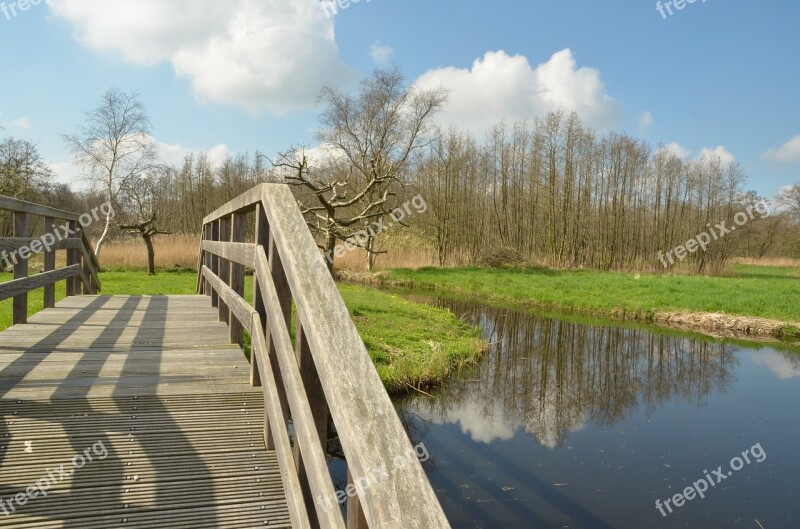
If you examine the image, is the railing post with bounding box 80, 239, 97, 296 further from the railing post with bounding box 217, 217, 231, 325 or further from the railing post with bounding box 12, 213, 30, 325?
the railing post with bounding box 217, 217, 231, 325

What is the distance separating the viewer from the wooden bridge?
141cm

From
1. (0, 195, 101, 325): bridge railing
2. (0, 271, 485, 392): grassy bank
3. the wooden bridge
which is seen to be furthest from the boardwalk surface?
A: (0, 271, 485, 392): grassy bank

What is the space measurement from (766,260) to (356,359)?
55.7 metres

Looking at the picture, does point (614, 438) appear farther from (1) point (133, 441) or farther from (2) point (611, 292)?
(2) point (611, 292)

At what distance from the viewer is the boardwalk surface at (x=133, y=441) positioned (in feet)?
7.02

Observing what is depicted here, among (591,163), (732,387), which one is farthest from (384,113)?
(732,387)

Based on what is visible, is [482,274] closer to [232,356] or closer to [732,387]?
[732,387]

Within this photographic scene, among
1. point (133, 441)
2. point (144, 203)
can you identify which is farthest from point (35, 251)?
point (144, 203)

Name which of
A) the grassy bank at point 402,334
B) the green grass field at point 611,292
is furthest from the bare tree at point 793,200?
the grassy bank at point 402,334

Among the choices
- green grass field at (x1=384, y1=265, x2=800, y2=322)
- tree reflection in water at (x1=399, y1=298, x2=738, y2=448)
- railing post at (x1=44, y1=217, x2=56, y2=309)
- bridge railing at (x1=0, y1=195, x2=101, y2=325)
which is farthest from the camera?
green grass field at (x1=384, y1=265, x2=800, y2=322)

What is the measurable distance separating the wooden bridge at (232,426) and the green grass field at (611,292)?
1715 centimetres

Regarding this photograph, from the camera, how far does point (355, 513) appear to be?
1.45m

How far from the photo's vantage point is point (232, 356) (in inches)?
155

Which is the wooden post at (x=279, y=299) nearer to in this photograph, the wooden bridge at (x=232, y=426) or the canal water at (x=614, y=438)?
the wooden bridge at (x=232, y=426)
